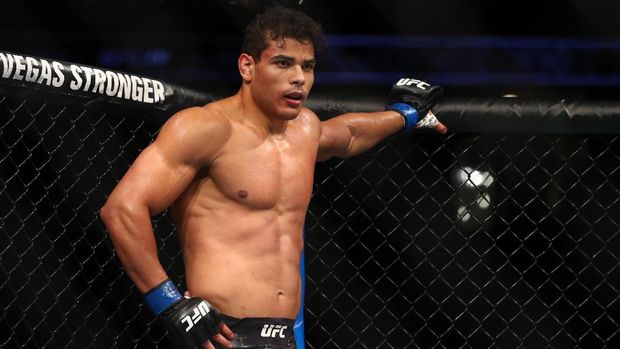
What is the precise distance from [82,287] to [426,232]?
117cm

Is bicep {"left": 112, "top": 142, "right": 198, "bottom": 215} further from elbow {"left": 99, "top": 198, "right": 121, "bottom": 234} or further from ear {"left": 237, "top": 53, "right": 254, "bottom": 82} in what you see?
ear {"left": 237, "top": 53, "right": 254, "bottom": 82}

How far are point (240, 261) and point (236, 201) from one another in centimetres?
13

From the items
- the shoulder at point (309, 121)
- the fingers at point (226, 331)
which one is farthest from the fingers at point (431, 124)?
the fingers at point (226, 331)

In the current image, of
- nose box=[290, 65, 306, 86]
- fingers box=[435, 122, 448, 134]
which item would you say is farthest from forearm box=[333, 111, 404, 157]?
nose box=[290, 65, 306, 86]

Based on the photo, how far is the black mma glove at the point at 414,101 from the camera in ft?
8.25

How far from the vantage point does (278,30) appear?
211cm

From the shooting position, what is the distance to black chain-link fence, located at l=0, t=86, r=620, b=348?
2.82 meters

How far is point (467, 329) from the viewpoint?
3.27m

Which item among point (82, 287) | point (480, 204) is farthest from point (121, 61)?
point (480, 204)

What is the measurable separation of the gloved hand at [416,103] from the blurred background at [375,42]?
1.30 meters

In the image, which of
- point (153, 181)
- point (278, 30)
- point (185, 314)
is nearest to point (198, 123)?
point (153, 181)

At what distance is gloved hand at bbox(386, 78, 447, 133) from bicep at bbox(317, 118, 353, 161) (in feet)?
0.62

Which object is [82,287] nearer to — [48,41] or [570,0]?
[48,41]

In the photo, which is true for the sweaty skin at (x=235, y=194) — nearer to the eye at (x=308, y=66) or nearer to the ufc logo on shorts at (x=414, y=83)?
the eye at (x=308, y=66)
